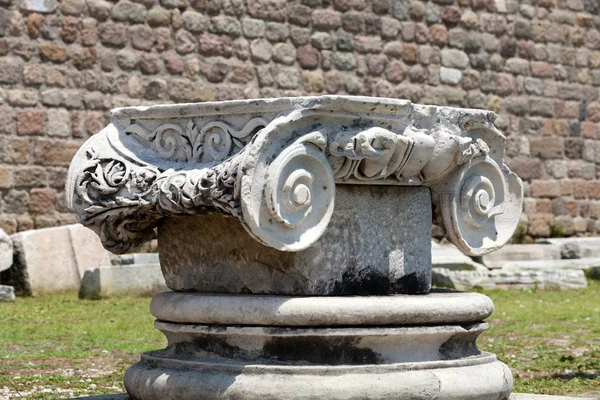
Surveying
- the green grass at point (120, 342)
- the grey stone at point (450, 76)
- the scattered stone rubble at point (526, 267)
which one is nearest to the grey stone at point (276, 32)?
the grey stone at point (450, 76)

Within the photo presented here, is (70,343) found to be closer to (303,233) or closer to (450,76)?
(303,233)

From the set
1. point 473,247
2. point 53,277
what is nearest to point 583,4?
point 53,277

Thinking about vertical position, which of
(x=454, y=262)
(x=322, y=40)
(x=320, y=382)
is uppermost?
(x=322, y=40)

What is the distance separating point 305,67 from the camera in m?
13.0

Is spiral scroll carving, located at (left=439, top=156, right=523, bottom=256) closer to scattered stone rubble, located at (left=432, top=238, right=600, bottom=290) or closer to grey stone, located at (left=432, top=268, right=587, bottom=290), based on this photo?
scattered stone rubble, located at (left=432, top=238, right=600, bottom=290)

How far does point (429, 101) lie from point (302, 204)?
10247 mm

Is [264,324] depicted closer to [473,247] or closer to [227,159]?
[227,159]

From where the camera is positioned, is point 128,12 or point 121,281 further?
point 128,12

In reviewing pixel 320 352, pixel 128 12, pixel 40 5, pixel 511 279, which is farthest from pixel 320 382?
pixel 128 12

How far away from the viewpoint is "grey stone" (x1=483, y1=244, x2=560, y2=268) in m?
13.2

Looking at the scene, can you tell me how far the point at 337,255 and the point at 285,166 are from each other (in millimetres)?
440

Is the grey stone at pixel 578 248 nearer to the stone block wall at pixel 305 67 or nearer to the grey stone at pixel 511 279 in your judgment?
the stone block wall at pixel 305 67

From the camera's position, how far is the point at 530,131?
49.0 feet

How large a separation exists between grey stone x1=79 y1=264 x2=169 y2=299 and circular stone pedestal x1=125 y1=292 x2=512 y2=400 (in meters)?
5.51
